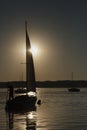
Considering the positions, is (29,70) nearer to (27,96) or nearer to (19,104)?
(27,96)

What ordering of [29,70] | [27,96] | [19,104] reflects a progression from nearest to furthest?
[19,104], [27,96], [29,70]

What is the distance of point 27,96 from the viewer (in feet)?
212

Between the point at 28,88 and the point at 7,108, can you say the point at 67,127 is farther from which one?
the point at 28,88

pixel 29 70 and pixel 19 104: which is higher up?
pixel 29 70

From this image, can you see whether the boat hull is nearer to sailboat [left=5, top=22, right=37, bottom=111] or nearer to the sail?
sailboat [left=5, top=22, right=37, bottom=111]

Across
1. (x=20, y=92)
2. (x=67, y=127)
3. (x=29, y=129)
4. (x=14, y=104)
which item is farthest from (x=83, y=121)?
(x=20, y=92)

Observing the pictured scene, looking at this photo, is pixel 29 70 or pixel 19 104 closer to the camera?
pixel 19 104

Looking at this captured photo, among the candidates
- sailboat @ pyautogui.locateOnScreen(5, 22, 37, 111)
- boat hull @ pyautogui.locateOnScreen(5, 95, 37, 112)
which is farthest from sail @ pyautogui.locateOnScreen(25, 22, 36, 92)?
boat hull @ pyautogui.locateOnScreen(5, 95, 37, 112)

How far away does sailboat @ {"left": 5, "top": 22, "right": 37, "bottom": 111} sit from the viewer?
6247 centimetres

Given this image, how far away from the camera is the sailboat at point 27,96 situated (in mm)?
62469

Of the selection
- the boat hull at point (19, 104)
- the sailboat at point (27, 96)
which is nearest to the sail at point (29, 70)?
the sailboat at point (27, 96)

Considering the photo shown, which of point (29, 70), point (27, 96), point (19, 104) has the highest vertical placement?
point (29, 70)

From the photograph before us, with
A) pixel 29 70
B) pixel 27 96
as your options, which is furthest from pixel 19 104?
pixel 29 70

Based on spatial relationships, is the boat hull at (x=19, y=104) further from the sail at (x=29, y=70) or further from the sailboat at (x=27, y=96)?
the sail at (x=29, y=70)
